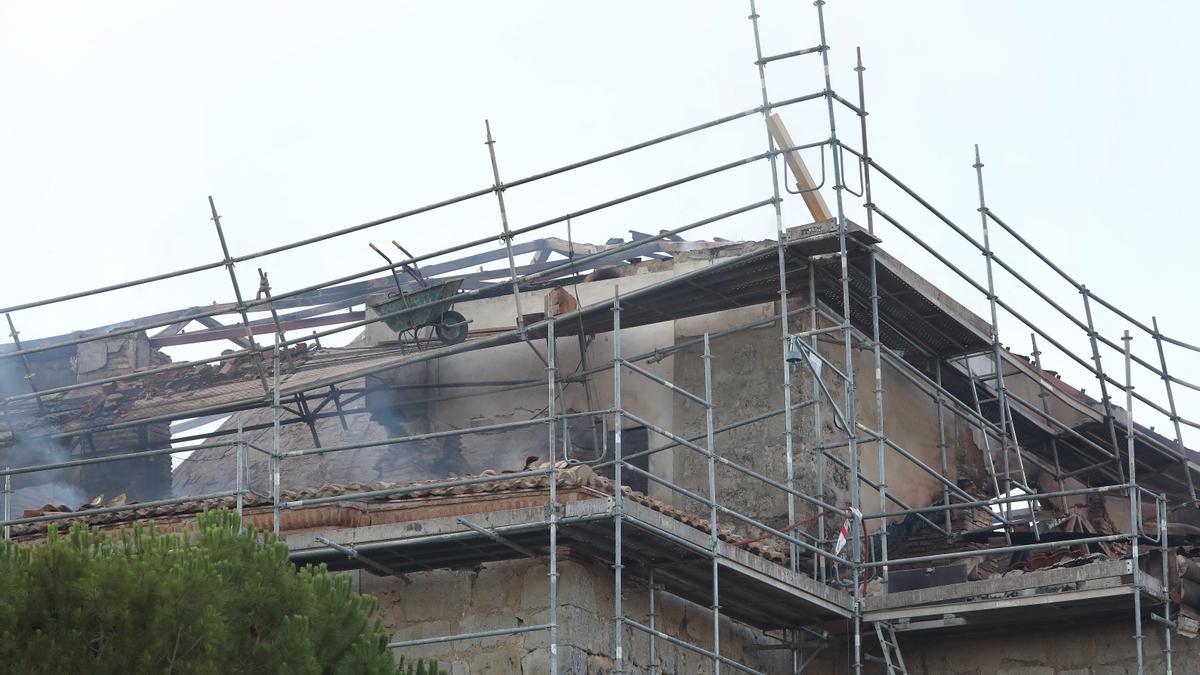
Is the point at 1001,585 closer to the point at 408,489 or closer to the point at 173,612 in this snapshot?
the point at 408,489

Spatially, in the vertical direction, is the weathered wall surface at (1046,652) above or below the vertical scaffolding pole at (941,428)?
below

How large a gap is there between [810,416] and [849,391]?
0.81 metres

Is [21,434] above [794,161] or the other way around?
the other way around

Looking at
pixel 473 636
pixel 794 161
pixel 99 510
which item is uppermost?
pixel 794 161

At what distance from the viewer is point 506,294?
64.1ft

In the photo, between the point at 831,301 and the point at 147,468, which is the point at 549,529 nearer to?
the point at 831,301

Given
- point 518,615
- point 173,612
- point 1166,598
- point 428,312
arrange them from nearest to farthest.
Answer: point 173,612 → point 518,615 → point 1166,598 → point 428,312

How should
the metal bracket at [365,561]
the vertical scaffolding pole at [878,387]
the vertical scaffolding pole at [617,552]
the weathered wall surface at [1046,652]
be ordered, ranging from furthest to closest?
the vertical scaffolding pole at [878,387]
the weathered wall surface at [1046,652]
the metal bracket at [365,561]
the vertical scaffolding pole at [617,552]

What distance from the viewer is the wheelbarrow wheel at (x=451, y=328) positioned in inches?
741

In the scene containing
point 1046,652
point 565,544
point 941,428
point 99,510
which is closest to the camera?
point 565,544

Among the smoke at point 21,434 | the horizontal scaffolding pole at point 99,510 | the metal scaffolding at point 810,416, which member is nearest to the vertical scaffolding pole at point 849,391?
the metal scaffolding at point 810,416

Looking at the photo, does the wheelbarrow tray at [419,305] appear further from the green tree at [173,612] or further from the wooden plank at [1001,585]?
the green tree at [173,612]

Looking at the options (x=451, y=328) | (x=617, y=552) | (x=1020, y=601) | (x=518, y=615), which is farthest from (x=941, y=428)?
(x=617, y=552)

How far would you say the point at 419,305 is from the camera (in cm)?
1841
